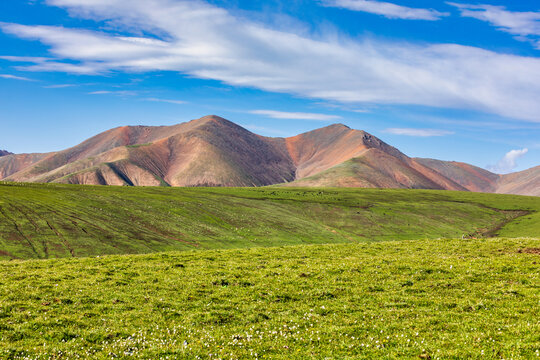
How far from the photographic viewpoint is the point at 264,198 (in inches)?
5891

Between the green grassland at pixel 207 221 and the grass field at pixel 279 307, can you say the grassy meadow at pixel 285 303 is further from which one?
the green grassland at pixel 207 221

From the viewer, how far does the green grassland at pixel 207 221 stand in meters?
64.1

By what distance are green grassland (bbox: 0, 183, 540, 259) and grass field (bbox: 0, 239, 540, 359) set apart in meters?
36.0

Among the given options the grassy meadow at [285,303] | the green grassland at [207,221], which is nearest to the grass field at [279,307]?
the grassy meadow at [285,303]

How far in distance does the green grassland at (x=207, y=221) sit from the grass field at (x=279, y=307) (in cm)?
3604

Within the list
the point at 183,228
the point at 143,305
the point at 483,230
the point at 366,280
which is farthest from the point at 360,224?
the point at 143,305

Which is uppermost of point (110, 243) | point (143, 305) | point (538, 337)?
point (538, 337)

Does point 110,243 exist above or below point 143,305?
below

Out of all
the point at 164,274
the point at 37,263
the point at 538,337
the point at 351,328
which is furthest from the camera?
the point at 37,263

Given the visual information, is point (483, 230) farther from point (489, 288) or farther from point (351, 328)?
point (351, 328)

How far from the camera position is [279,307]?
19.9 m

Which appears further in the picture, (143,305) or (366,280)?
(366,280)

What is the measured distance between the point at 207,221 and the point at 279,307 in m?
76.9

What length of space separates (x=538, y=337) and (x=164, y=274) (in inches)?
876
